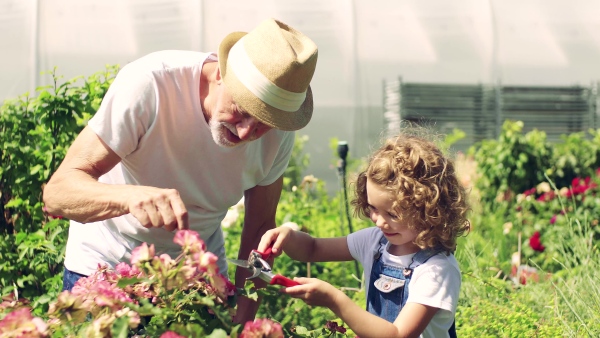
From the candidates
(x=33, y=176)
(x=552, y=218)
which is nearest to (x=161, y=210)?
(x=33, y=176)

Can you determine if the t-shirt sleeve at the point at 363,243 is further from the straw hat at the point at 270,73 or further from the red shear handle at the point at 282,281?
the red shear handle at the point at 282,281

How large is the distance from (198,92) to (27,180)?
5.26 ft

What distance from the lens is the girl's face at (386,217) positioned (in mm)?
2229

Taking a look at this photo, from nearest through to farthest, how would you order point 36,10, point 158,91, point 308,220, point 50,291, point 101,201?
point 101,201
point 158,91
point 50,291
point 308,220
point 36,10

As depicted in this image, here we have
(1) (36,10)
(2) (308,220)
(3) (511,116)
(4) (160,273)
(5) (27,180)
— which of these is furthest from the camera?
(3) (511,116)

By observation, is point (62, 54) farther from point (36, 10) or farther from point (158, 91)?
point (158, 91)

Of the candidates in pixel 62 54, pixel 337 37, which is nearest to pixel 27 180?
pixel 62 54

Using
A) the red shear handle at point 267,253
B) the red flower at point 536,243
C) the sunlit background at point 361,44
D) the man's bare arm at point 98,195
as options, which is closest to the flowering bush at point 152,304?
the man's bare arm at point 98,195

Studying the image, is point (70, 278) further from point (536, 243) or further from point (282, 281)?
point (536, 243)

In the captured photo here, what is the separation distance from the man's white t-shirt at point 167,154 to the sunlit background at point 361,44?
540 centimetres

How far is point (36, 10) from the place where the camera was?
7.94 meters

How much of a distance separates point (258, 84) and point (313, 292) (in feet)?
1.69

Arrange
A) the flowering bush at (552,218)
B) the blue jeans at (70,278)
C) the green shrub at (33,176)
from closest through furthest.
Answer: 1. the blue jeans at (70,278)
2. the green shrub at (33,176)
3. the flowering bush at (552,218)

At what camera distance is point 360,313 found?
2014 millimetres
